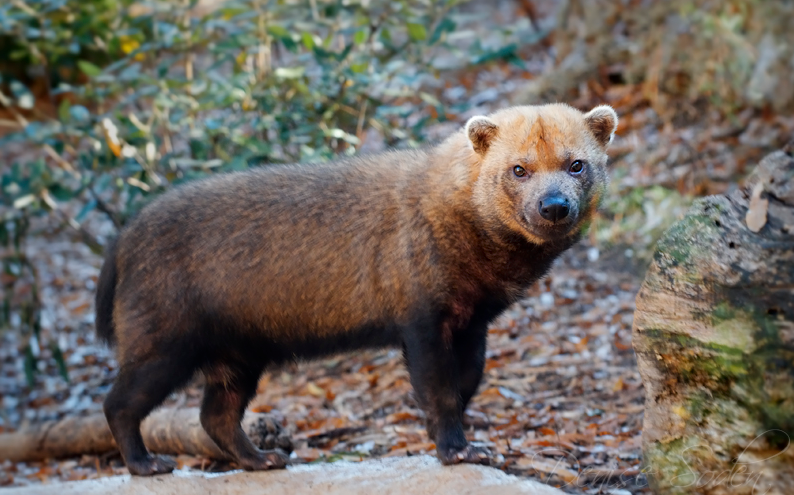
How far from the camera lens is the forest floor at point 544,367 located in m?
5.20

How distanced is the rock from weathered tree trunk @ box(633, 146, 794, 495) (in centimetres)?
61

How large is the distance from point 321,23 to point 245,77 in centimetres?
80

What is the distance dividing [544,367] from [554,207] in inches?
105

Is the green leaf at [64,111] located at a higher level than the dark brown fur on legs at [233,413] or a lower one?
higher

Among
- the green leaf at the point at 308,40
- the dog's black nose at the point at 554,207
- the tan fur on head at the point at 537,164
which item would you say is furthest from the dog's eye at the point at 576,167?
the green leaf at the point at 308,40

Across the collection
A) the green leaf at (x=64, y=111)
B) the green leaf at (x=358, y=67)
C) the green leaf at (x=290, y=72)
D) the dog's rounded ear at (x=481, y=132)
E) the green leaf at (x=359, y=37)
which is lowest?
the green leaf at (x=64, y=111)

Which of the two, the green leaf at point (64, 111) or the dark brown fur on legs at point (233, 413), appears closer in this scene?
the dark brown fur on legs at point (233, 413)

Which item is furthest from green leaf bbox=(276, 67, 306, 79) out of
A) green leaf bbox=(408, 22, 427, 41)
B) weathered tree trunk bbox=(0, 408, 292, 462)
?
weathered tree trunk bbox=(0, 408, 292, 462)

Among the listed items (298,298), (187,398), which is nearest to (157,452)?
(187,398)

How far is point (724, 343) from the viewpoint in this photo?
3271 millimetres

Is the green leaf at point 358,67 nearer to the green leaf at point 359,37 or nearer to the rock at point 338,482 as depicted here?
the green leaf at point 359,37

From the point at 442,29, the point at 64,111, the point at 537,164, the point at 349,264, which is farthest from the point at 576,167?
the point at 64,111

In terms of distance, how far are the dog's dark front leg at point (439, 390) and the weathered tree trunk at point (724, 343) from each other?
0.98 metres

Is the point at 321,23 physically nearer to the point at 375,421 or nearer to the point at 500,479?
the point at 375,421
